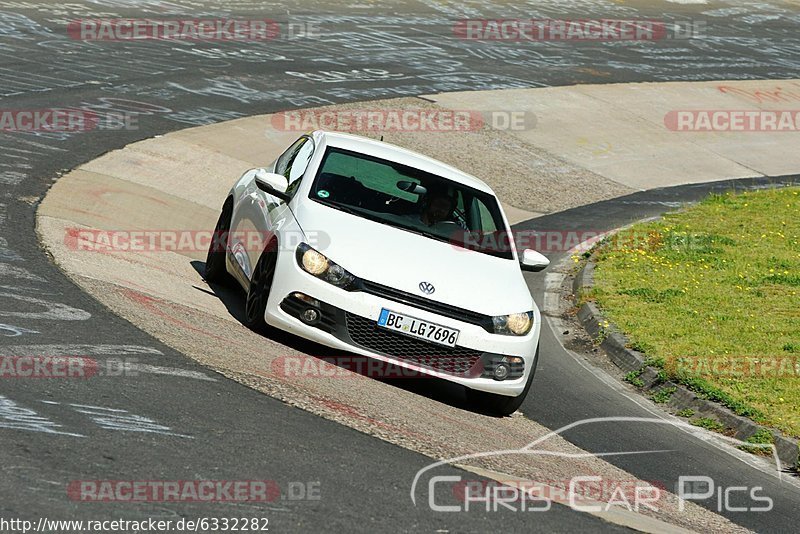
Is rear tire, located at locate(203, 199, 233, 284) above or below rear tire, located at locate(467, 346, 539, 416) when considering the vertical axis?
above

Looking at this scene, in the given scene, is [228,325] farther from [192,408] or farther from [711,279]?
[711,279]

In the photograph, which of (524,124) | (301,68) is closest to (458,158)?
(524,124)

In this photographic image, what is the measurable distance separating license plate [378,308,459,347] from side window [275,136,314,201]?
1809 mm

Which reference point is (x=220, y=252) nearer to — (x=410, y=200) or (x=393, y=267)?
(x=410, y=200)

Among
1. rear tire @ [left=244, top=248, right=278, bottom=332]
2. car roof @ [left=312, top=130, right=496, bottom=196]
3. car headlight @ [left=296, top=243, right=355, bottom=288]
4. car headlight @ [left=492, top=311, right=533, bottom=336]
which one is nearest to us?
car headlight @ [left=296, top=243, right=355, bottom=288]

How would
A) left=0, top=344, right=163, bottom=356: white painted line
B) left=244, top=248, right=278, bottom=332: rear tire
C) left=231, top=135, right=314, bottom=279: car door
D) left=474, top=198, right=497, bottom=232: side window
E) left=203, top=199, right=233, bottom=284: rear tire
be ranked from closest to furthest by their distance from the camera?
left=0, top=344, right=163, bottom=356: white painted line, left=244, top=248, right=278, bottom=332: rear tire, left=231, top=135, right=314, bottom=279: car door, left=474, top=198, right=497, bottom=232: side window, left=203, top=199, right=233, bottom=284: rear tire

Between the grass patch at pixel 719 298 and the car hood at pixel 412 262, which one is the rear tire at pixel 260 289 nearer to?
the car hood at pixel 412 262

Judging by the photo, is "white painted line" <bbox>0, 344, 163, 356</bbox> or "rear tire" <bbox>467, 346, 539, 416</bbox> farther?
"rear tire" <bbox>467, 346, 539, 416</bbox>

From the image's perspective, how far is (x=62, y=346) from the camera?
309 inches

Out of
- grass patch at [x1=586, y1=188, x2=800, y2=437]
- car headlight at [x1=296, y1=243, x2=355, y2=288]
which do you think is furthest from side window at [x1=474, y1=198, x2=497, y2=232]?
grass patch at [x1=586, y1=188, x2=800, y2=437]

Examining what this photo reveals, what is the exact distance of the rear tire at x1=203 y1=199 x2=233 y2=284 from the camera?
36.2 ft

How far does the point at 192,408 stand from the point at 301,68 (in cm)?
1895

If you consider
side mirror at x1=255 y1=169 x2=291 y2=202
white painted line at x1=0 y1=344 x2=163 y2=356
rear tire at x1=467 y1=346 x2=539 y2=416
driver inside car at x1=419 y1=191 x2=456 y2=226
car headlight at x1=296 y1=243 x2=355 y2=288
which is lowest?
rear tire at x1=467 y1=346 x2=539 y2=416

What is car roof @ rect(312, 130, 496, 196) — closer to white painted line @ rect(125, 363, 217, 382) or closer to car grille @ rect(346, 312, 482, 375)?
car grille @ rect(346, 312, 482, 375)
